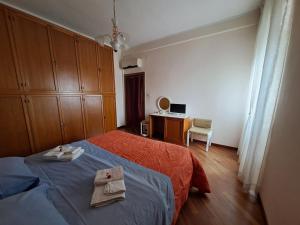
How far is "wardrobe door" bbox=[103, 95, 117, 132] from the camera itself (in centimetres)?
343

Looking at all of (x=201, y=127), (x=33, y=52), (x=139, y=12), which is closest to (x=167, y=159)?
(x=201, y=127)

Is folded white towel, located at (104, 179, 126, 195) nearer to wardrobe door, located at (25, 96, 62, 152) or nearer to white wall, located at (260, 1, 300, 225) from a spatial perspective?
white wall, located at (260, 1, 300, 225)

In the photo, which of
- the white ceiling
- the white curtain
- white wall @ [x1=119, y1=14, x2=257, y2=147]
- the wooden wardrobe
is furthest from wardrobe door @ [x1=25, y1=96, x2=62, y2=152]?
the white curtain

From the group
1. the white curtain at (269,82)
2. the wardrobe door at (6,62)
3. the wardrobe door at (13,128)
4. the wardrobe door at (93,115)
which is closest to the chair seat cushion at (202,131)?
the white curtain at (269,82)

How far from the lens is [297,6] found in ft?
3.74

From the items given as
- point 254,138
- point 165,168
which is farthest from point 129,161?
point 254,138

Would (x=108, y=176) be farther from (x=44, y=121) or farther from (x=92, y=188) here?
(x=44, y=121)

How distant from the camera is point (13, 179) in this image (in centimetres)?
91

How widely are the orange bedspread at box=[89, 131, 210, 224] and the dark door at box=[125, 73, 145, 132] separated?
2453mm

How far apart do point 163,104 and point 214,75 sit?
158cm

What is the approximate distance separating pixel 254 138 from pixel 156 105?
2716 mm

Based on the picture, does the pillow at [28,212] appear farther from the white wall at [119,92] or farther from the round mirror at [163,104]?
the white wall at [119,92]

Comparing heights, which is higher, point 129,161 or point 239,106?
point 239,106

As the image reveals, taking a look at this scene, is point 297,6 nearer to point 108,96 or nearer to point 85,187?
point 85,187
